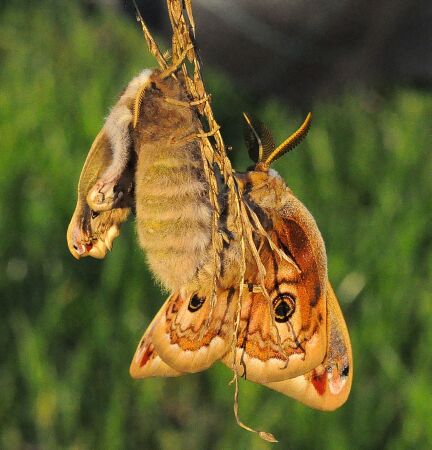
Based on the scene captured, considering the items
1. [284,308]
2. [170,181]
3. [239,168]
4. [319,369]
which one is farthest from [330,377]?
[239,168]

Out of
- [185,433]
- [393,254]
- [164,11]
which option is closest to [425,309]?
[393,254]

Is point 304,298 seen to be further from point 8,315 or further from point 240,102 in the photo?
point 240,102

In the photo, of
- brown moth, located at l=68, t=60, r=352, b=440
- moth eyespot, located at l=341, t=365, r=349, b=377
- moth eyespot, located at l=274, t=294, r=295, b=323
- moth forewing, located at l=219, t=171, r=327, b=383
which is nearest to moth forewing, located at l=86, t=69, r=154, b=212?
brown moth, located at l=68, t=60, r=352, b=440

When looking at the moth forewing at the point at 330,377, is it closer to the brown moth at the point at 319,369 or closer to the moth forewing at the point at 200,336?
the brown moth at the point at 319,369

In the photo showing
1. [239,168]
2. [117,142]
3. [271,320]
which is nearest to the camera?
[117,142]

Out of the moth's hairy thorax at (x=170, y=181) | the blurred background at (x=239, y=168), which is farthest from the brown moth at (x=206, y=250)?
the blurred background at (x=239, y=168)

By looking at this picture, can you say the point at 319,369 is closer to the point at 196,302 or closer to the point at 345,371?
the point at 345,371
